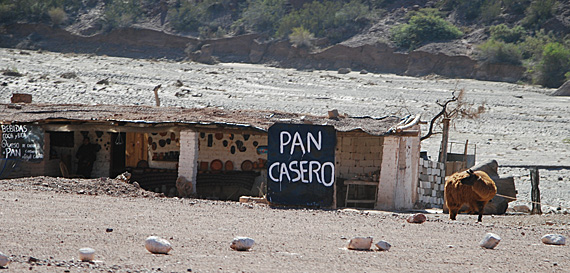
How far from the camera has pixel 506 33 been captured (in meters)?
51.4

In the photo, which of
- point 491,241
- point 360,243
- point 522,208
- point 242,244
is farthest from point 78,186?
point 522,208

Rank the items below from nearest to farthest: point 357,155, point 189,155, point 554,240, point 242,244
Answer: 1. point 242,244
2. point 554,240
3. point 189,155
4. point 357,155

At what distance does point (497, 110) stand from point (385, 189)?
70.8 feet

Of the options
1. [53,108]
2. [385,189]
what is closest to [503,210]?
[385,189]

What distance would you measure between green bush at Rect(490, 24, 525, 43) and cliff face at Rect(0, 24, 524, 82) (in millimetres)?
3557

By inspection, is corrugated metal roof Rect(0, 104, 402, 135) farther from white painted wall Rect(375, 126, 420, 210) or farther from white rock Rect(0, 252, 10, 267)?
white rock Rect(0, 252, 10, 267)

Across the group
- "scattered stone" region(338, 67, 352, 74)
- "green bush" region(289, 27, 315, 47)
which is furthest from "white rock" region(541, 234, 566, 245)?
"green bush" region(289, 27, 315, 47)

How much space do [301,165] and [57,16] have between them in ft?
158

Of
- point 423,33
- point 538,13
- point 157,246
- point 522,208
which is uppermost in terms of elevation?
point 538,13

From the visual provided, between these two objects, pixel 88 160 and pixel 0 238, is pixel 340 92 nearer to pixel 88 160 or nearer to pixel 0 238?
pixel 88 160

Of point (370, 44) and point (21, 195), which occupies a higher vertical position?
point (370, 44)

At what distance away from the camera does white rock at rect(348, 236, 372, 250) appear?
910 cm

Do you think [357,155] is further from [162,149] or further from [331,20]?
[331,20]

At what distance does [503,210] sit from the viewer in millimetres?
18156
